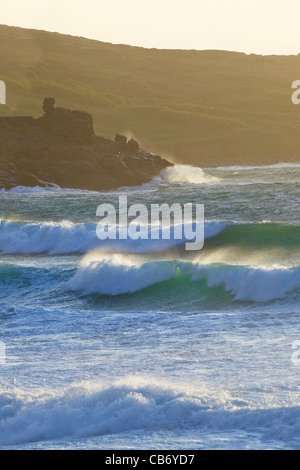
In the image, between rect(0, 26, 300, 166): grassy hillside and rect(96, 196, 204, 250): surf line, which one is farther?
rect(0, 26, 300, 166): grassy hillside

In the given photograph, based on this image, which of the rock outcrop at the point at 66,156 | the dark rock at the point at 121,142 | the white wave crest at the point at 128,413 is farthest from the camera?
the dark rock at the point at 121,142

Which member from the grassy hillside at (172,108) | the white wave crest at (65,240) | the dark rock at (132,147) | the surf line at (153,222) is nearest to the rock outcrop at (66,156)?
the dark rock at (132,147)

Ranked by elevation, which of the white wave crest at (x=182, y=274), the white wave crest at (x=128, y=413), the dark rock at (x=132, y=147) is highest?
the dark rock at (x=132, y=147)

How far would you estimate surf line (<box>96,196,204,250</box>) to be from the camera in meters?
28.3

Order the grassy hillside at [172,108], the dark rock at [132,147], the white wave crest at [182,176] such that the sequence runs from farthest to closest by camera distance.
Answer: the grassy hillside at [172,108] → the dark rock at [132,147] → the white wave crest at [182,176]

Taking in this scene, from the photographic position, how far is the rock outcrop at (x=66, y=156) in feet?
216

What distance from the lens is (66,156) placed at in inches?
2726

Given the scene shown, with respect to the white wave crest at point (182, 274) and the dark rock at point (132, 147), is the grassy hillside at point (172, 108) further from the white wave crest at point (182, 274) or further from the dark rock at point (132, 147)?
the white wave crest at point (182, 274)

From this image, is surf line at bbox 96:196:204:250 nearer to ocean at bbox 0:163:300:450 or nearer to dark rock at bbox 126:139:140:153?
ocean at bbox 0:163:300:450

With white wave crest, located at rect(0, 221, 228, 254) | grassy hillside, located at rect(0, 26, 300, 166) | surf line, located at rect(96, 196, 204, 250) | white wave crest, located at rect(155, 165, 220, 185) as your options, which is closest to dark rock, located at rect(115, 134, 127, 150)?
white wave crest, located at rect(155, 165, 220, 185)

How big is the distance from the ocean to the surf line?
53cm

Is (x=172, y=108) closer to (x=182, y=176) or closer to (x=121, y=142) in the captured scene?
(x=121, y=142)

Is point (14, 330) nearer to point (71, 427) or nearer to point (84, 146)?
point (71, 427)

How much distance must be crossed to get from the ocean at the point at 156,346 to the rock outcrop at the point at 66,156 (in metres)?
37.9
